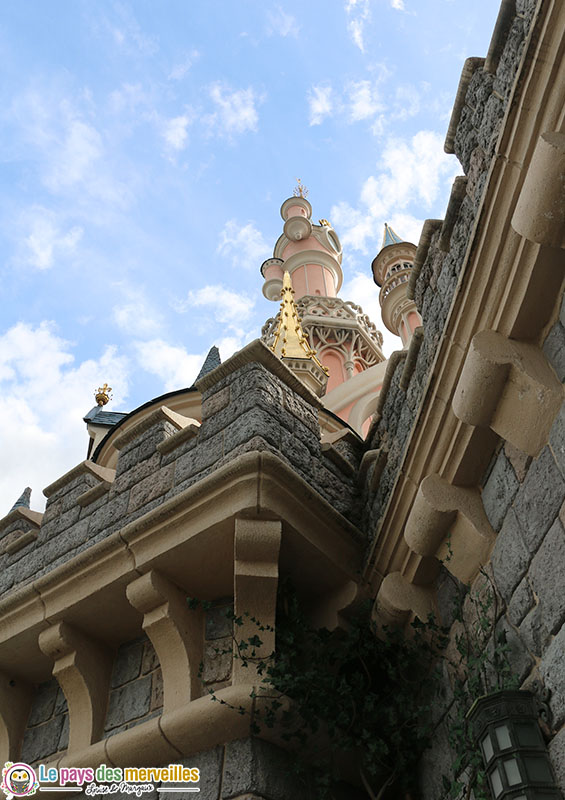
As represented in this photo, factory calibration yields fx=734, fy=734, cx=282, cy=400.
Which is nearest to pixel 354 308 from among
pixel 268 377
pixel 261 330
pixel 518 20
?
pixel 261 330

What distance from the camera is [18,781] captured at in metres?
4.21

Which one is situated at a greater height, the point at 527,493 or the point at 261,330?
the point at 261,330

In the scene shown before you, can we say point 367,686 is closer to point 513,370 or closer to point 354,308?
point 513,370

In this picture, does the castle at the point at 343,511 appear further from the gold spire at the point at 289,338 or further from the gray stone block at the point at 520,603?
the gold spire at the point at 289,338

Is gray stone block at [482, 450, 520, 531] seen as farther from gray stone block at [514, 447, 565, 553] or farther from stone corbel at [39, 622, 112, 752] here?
stone corbel at [39, 622, 112, 752]

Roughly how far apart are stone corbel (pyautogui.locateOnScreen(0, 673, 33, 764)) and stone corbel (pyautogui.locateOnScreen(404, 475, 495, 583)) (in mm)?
2895

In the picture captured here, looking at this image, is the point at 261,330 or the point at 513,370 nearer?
the point at 513,370

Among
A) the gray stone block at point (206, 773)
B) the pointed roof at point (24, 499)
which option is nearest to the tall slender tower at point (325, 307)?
the pointed roof at point (24, 499)

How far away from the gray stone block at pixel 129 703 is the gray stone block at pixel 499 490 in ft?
6.96

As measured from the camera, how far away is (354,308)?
65.5ft

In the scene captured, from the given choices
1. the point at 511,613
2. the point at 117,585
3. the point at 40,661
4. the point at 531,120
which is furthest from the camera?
the point at 40,661

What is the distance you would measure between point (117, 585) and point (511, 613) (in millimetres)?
2191

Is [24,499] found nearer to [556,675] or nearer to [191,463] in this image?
[191,463]

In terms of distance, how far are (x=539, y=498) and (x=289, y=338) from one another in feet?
24.8
